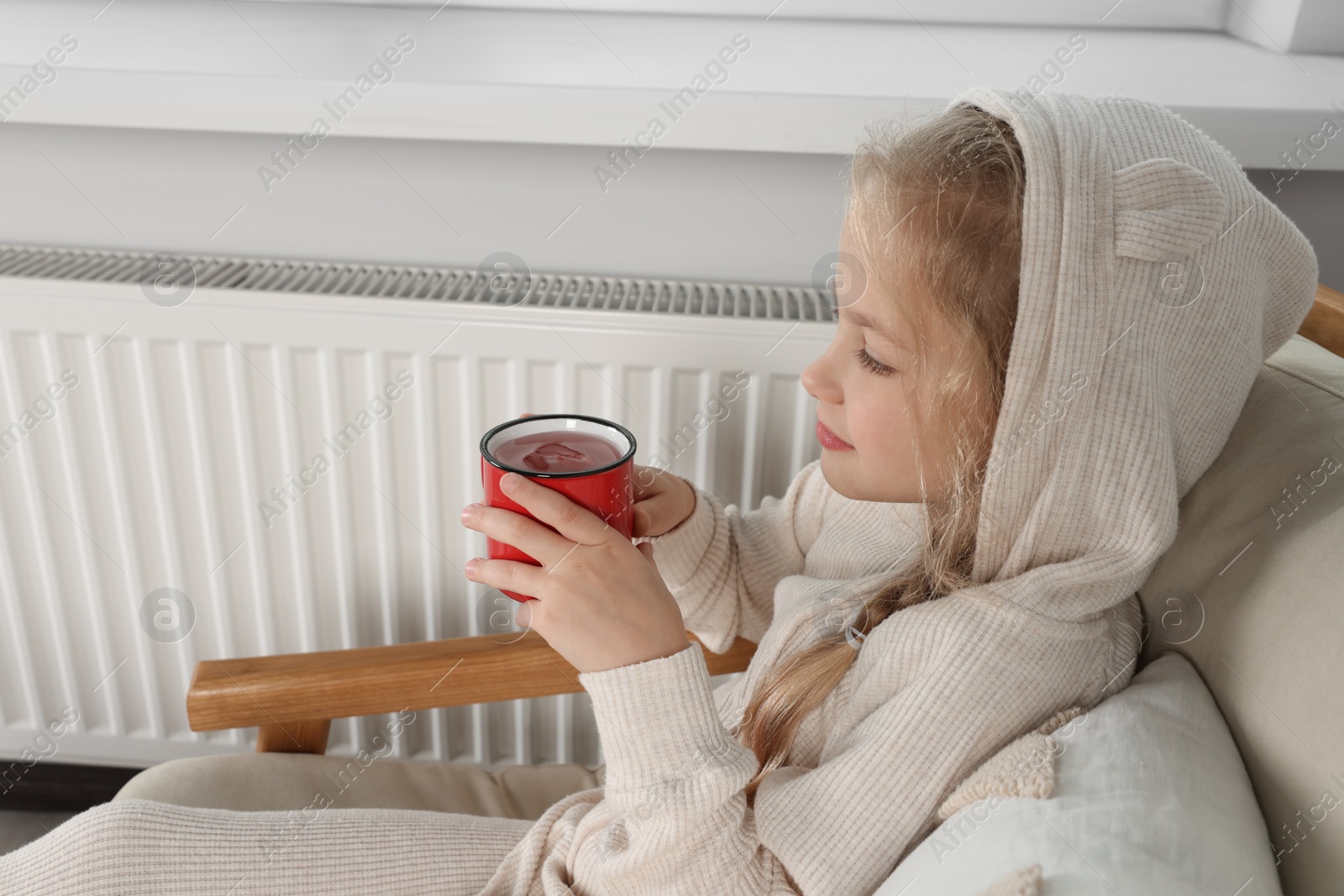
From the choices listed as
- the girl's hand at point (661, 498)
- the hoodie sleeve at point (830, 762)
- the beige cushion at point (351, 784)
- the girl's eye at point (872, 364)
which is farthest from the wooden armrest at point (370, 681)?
the girl's eye at point (872, 364)

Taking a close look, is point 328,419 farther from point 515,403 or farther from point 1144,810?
point 1144,810

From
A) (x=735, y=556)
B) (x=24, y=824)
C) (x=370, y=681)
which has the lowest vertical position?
(x=24, y=824)

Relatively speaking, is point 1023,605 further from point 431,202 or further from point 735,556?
point 431,202

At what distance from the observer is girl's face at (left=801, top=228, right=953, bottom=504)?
0.63 m

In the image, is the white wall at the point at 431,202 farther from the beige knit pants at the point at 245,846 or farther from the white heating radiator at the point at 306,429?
the beige knit pants at the point at 245,846

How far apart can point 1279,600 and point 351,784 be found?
77cm

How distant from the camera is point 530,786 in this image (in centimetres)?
96

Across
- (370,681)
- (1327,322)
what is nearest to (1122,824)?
(1327,322)

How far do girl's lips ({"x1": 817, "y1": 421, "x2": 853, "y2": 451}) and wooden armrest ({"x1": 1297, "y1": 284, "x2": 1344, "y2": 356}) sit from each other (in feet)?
1.33

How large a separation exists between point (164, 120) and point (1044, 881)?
919 mm

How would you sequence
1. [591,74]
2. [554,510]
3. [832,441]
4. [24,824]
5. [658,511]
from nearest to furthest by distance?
[554,510] < [832,441] < [658,511] < [591,74] < [24,824]

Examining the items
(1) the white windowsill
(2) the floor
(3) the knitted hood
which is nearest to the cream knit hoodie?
(3) the knitted hood

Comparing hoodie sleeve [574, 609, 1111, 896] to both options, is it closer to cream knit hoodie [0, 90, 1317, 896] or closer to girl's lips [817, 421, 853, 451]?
cream knit hoodie [0, 90, 1317, 896]

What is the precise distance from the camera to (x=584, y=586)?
2.07 feet
